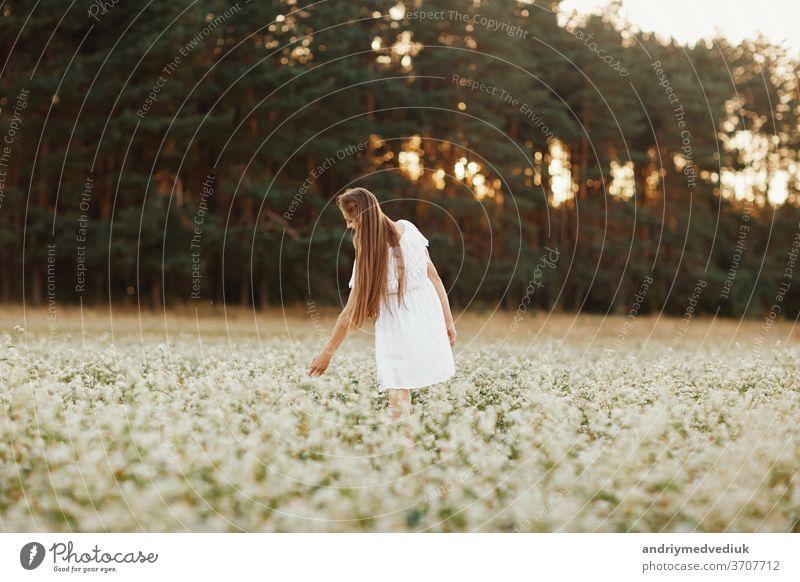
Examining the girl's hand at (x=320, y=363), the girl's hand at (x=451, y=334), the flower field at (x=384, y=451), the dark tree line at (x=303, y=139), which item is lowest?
the flower field at (x=384, y=451)

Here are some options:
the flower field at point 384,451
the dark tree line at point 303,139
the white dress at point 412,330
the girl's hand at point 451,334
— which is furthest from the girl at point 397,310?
the dark tree line at point 303,139

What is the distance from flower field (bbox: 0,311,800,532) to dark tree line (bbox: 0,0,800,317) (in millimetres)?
12417

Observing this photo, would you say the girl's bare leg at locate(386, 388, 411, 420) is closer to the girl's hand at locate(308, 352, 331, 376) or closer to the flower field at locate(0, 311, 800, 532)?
the flower field at locate(0, 311, 800, 532)

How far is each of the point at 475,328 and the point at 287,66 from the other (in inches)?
430

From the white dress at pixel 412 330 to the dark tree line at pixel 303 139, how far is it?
13620 millimetres

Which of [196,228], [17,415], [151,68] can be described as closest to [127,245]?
[196,228]

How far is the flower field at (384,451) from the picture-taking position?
6.69m

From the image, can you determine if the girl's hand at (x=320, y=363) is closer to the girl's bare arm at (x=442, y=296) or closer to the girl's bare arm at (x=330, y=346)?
the girl's bare arm at (x=330, y=346)

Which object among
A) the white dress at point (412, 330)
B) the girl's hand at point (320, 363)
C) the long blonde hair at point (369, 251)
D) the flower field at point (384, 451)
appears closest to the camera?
the flower field at point (384, 451)

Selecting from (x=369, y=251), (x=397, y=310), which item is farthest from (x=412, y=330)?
(x=369, y=251)

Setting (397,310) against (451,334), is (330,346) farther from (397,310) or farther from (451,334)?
(451,334)

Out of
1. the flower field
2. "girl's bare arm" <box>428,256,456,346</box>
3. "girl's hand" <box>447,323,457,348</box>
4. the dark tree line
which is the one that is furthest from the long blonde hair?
the dark tree line
